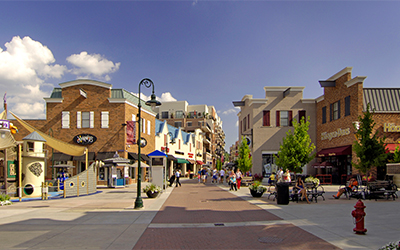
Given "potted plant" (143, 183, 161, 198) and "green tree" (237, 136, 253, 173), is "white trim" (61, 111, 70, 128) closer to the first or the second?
"potted plant" (143, 183, 161, 198)

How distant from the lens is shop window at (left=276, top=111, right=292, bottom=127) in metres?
34.6

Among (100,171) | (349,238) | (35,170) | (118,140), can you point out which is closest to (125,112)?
(118,140)

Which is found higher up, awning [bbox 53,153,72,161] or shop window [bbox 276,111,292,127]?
shop window [bbox 276,111,292,127]

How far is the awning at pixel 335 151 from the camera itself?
2661 cm

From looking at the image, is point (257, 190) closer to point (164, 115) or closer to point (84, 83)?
point (84, 83)

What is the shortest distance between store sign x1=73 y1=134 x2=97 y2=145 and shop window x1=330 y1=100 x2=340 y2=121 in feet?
79.2

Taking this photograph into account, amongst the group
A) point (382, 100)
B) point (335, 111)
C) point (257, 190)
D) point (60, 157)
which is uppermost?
point (382, 100)

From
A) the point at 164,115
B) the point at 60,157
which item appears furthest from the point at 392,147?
the point at 164,115

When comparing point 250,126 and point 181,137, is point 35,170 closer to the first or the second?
point 250,126

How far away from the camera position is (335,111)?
96.8 feet

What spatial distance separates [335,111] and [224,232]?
24479 mm

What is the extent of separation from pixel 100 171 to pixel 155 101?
2044 cm

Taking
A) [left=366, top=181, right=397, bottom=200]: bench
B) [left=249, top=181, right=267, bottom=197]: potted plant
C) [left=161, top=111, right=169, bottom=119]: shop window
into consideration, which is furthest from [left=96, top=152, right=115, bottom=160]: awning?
[left=161, top=111, right=169, bottom=119]: shop window

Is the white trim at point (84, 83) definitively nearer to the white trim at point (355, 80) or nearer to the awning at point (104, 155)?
the awning at point (104, 155)
